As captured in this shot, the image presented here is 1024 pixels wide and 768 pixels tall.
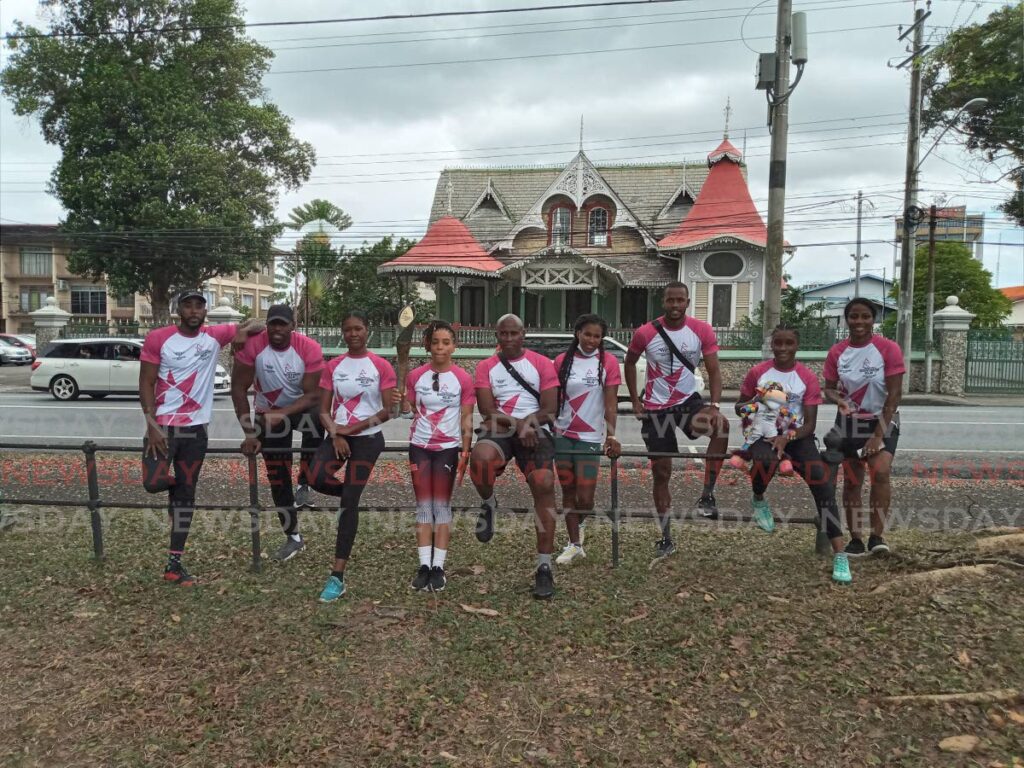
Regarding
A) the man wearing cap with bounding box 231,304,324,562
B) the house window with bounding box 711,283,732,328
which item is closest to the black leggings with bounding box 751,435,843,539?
the man wearing cap with bounding box 231,304,324,562

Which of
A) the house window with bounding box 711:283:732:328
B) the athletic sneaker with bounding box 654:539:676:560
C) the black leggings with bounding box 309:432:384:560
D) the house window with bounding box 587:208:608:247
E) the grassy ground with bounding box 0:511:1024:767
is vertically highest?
the house window with bounding box 587:208:608:247

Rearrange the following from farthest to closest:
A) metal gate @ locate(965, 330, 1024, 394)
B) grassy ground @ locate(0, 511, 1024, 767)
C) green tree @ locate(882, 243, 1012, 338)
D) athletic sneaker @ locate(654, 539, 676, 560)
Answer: green tree @ locate(882, 243, 1012, 338)
metal gate @ locate(965, 330, 1024, 394)
athletic sneaker @ locate(654, 539, 676, 560)
grassy ground @ locate(0, 511, 1024, 767)

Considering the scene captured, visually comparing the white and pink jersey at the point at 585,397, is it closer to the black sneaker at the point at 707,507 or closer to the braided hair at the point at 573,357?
the braided hair at the point at 573,357

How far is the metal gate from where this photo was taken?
64.6 ft

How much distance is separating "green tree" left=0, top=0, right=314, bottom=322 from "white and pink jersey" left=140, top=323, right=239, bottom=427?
68.6ft

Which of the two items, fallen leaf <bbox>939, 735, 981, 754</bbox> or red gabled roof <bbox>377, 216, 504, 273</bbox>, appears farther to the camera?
red gabled roof <bbox>377, 216, 504, 273</bbox>

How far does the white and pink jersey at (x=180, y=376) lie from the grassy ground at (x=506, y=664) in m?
1.10

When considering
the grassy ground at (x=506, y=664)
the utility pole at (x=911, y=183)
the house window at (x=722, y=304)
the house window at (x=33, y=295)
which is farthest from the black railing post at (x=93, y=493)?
the house window at (x=33, y=295)

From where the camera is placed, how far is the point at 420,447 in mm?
4324

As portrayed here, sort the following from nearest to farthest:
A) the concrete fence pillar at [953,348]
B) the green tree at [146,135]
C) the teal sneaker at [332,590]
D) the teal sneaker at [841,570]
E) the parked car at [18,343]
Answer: the teal sneaker at [332,590] < the teal sneaker at [841,570] < the concrete fence pillar at [953,348] < the green tree at [146,135] < the parked car at [18,343]

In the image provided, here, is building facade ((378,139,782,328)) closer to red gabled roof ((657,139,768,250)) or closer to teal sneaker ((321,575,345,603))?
red gabled roof ((657,139,768,250))

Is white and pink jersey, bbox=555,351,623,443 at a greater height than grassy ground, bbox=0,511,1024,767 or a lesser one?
greater

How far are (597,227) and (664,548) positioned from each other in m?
22.8

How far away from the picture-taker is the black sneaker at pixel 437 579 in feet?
14.3
